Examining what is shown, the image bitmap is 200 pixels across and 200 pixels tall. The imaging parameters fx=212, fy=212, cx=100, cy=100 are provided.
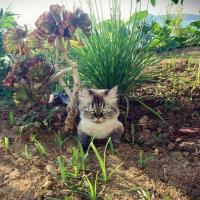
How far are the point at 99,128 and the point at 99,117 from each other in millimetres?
108

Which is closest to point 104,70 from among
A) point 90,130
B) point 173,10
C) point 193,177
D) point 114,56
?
point 114,56

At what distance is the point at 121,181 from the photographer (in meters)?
1.54

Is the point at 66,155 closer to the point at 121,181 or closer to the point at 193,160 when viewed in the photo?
the point at 121,181

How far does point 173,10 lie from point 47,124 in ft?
13.3

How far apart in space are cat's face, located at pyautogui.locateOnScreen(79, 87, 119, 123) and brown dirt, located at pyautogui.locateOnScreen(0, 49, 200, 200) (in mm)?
319

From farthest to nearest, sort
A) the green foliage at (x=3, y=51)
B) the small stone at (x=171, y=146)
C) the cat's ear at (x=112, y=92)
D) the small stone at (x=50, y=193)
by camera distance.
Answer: the green foliage at (x=3, y=51) → the cat's ear at (x=112, y=92) → the small stone at (x=171, y=146) → the small stone at (x=50, y=193)

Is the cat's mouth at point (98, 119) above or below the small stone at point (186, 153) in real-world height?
above

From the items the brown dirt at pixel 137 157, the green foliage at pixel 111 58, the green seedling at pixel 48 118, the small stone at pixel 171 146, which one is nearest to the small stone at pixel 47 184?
the brown dirt at pixel 137 157

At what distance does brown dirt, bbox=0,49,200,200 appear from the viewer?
4.74ft

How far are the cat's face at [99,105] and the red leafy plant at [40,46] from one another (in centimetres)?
15

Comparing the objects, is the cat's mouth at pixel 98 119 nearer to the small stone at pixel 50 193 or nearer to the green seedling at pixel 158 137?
the green seedling at pixel 158 137

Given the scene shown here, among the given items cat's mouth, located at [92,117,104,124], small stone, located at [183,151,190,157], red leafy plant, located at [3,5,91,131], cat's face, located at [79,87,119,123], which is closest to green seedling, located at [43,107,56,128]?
red leafy plant, located at [3,5,91,131]

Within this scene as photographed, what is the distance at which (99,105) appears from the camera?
1.96m

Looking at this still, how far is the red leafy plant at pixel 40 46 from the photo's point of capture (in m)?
1.70
